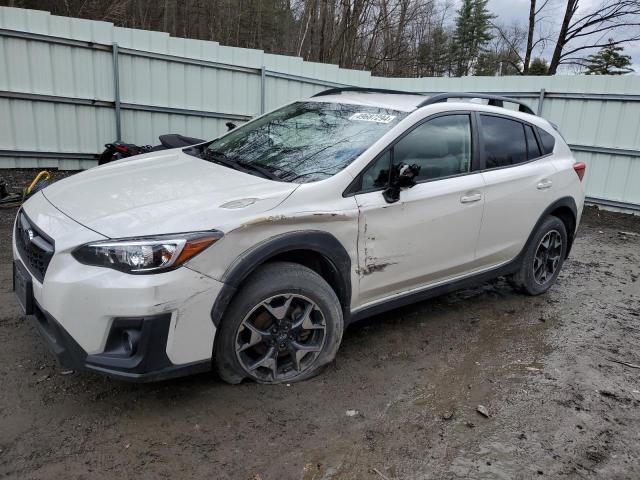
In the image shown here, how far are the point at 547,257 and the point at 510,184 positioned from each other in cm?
113

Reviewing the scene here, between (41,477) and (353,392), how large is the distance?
1.66 meters

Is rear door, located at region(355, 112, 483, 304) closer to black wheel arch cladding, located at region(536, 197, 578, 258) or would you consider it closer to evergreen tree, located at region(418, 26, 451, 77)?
black wheel arch cladding, located at region(536, 197, 578, 258)

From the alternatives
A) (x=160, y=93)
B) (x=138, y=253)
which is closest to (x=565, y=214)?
(x=138, y=253)

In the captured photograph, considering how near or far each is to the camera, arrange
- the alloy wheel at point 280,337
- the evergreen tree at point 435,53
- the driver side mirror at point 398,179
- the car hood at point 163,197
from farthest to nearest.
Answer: the evergreen tree at point 435,53
the driver side mirror at point 398,179
the alloy wheel at point 280,337
the car hood at point 163,197

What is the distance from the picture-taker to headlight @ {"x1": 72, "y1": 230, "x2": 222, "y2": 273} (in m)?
2.43

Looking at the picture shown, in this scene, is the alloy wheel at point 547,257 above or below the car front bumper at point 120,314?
below

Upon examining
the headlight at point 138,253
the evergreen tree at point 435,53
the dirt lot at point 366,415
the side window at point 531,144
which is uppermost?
the evergreen tree at point 435,53

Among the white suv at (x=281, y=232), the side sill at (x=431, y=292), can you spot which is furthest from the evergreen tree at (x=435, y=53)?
the white suv at (x=281, y=232)

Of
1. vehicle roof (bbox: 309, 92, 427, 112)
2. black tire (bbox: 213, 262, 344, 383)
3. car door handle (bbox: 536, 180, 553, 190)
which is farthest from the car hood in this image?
car door handle (bbox: 536, 180, 553, 190)

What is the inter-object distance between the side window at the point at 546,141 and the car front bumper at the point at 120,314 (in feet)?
11.3

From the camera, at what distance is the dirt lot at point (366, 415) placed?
2.44 metres

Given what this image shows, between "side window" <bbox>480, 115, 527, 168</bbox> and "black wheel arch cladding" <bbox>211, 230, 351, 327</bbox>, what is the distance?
168 cm

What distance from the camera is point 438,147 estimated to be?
3715 millimetres

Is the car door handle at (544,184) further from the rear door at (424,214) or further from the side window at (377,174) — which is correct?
the side window at (377,174)
